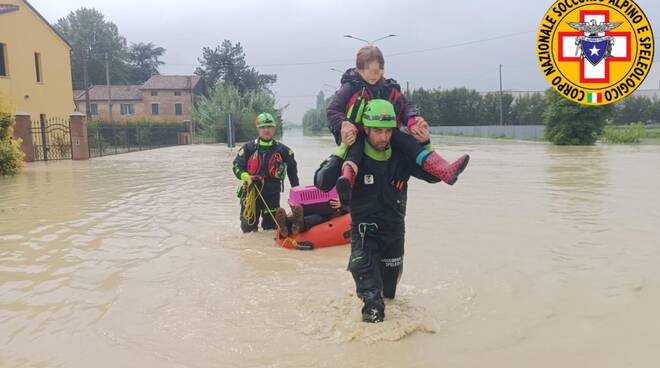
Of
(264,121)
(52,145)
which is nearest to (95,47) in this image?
(52,145)

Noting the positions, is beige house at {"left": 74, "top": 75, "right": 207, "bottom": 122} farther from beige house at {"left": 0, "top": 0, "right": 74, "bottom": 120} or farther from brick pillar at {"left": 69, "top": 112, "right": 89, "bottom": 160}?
brick pillar at {"left": 69, "top": 112, "right": 89, "bottom": 160}

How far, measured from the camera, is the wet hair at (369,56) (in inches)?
158

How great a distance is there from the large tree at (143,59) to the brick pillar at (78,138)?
74361 millimetres

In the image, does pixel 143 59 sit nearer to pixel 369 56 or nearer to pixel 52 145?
pixel 52 145

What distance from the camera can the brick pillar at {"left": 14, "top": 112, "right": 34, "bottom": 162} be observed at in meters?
22.3

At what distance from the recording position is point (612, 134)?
128 feet

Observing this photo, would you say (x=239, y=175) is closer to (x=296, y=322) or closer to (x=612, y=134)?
(x=296, y=322)

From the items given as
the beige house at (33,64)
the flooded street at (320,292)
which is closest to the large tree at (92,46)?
the beige house at (33,64)

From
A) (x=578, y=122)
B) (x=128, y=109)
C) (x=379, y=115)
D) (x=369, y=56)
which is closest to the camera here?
(x=379, y=115)

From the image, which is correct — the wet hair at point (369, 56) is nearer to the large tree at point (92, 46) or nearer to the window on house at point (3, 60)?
the window on house at point (3, 60)

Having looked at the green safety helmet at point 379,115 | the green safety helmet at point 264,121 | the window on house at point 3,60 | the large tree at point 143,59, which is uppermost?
the large tree at point 143,59

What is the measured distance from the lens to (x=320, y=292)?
496cm

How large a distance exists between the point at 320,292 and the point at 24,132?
21.9 m

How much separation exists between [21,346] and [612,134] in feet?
138
